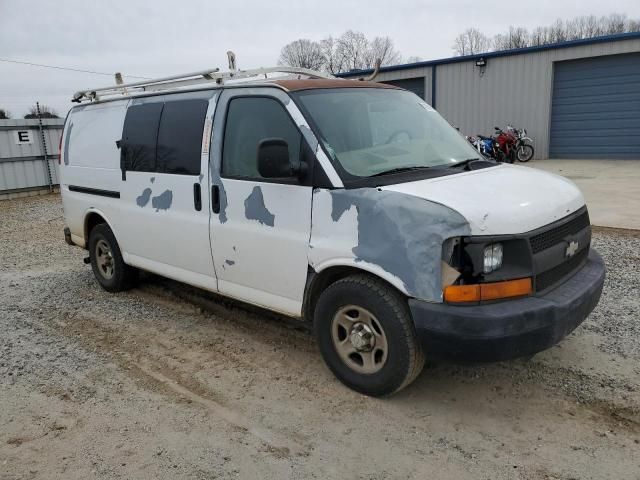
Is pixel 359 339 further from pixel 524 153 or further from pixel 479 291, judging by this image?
pixel 524 153

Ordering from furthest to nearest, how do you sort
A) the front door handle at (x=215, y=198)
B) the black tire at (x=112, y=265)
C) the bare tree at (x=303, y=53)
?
the bare tree at (x=303, y=53) < the black tire at (x=112, y=265) < the front door handle at (x=215, y=198)

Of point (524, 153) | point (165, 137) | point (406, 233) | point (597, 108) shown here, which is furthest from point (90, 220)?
point (597, 108)

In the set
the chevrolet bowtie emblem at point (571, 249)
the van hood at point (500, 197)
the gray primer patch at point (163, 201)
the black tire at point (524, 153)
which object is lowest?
the black tire at point (524, 153)

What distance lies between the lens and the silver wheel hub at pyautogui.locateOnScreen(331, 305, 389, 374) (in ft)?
11.4

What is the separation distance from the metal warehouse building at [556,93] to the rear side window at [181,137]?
15.9 m

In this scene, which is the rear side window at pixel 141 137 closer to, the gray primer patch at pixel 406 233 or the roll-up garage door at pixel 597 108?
the gray primer patch at pixel 406 233

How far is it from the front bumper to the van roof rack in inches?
94.2

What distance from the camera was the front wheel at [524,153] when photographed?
58.6ft

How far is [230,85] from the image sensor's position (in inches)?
169

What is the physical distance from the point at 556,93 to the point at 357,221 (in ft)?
55.9

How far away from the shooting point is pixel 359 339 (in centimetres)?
351

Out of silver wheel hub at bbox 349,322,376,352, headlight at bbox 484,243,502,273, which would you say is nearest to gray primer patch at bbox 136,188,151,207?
silver wheel hub at bbox 349,322,376,352

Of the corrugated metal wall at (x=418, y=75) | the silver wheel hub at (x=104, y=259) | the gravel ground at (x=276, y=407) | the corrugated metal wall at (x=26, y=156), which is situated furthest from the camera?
the corrugated metal wall at (x=418, y=75)

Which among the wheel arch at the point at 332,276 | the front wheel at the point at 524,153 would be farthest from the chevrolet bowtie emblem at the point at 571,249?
the front wheel at the point at 524,153
